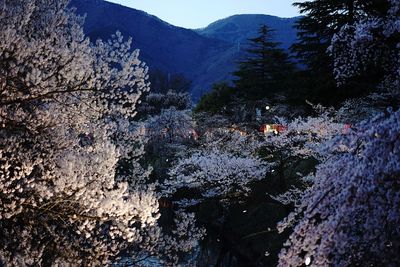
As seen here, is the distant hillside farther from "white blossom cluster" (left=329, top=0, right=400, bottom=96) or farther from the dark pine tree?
"white blossom cluster" (left=329, top=0, right=400, bottom=96)

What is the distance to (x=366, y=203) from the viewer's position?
3.22 m

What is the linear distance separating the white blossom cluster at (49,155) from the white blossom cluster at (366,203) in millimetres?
3826

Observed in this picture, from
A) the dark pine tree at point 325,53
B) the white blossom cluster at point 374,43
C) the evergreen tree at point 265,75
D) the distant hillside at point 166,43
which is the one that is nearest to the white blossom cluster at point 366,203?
the white blossom cluster at point 374,43

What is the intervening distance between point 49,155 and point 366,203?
597cm

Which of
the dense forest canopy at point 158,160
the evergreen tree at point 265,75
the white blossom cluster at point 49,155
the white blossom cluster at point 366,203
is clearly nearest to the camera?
the white blossom cluster at point 366,203

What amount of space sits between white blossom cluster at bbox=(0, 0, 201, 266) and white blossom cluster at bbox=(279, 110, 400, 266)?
3.83 meters

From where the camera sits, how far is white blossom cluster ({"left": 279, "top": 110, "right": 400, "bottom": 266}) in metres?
3.13

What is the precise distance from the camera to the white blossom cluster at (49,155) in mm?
6418

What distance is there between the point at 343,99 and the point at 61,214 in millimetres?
12381

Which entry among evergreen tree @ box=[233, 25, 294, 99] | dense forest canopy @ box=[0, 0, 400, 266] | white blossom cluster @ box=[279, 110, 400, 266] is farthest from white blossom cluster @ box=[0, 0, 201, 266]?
evergreen tree @ box=[233, 25, 294, 99]

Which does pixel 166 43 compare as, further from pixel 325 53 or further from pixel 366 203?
pixel 366 203

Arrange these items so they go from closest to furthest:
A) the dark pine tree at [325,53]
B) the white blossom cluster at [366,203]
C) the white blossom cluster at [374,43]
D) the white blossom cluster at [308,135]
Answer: the white blossom cluster at [366,203] → the white blossom cluster at [374,43] → the white blossom cluster at [308,135] → the dark pine tree at [325,53]

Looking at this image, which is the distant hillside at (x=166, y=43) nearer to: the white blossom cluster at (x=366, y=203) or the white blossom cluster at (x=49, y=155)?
the white blossom cluster at (x=49, y=155)

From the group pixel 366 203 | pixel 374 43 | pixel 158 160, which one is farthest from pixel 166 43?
pixel 366 203
